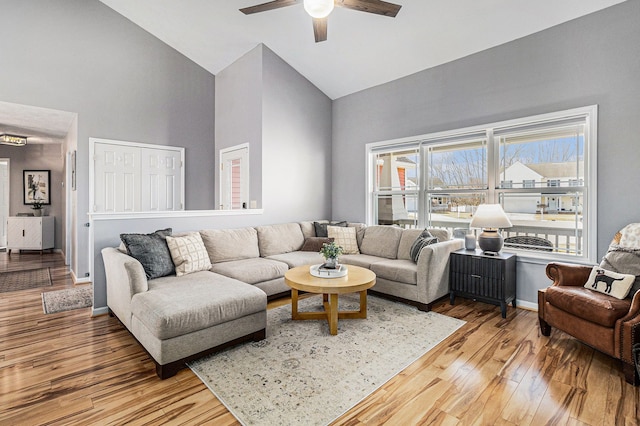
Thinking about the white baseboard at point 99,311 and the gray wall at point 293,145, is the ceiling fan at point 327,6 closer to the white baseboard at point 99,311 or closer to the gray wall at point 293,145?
the gray wall at point 293,145

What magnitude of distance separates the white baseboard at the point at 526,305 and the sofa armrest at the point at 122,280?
385 cm

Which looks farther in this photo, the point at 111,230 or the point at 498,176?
the point at 498,176

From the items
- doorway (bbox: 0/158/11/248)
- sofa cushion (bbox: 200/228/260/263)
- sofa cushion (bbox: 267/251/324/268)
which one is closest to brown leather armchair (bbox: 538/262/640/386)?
sofa cushion (bbox: 267/251/324/268)

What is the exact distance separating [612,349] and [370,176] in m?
3.57

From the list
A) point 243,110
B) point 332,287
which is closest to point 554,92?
point 332,287

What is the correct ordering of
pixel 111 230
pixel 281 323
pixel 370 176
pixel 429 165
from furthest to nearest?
pixel 370 176, pixel 429 165, pixel 111 230, pixel 281 323

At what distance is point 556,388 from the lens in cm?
212

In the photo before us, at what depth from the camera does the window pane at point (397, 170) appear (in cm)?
478

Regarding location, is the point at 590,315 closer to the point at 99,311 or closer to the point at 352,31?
the point at 352,31

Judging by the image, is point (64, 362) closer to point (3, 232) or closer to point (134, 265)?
point (134, 265)

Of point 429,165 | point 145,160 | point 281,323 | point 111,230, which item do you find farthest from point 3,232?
point 429,165

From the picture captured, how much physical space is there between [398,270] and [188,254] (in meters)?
2.28

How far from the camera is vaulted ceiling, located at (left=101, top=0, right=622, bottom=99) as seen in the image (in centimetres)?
337

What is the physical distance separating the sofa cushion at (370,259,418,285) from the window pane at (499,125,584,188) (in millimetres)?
1532
